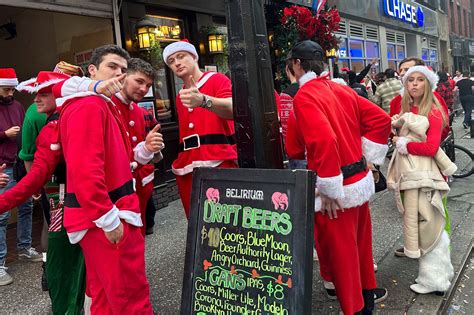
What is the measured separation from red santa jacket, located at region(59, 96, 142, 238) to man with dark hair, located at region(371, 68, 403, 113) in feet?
19.4

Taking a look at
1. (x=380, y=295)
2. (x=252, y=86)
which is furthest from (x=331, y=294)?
(x=252, y=86)

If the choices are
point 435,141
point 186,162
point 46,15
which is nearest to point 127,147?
point 186,162

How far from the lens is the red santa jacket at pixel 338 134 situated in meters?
2.49

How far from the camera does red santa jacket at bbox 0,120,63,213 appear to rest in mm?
2566

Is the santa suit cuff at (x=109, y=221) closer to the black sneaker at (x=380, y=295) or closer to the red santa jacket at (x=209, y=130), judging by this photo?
the red santa jacket at (x=209, y=130)

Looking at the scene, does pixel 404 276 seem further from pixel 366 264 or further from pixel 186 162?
pixel 186 162

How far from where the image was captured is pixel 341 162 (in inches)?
107

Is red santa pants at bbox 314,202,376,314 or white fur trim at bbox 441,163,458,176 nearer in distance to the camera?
red santa pants at bbox 314,202,376,314

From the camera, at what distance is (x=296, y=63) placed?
9.60ft

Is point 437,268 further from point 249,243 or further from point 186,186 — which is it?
point 186,186

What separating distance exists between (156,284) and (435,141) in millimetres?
2788

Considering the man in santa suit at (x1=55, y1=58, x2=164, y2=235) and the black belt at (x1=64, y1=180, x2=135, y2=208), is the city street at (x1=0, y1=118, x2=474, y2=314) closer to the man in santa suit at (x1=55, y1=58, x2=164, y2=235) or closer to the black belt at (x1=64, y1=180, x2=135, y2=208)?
the man in santa suit at (x1=55, y1=58, x2=164, y2=235)

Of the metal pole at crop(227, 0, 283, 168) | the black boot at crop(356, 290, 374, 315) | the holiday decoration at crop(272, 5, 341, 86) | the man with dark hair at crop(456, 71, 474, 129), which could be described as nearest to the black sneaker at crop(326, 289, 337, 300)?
the black boot at crop(356, 290, 374, 315)

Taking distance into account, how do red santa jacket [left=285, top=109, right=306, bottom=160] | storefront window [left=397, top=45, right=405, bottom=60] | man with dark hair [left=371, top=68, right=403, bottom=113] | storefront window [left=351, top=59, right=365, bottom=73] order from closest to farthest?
red santa jacket [left=285, top=109, right=306, bottom=160] → man with dark hair [left=371, top=68, right=403, bottom=113] → storefront window [left=351, top=59, right=365, bottom=73] → storefront window [left=397, top=45, right=405, bottom=60]
